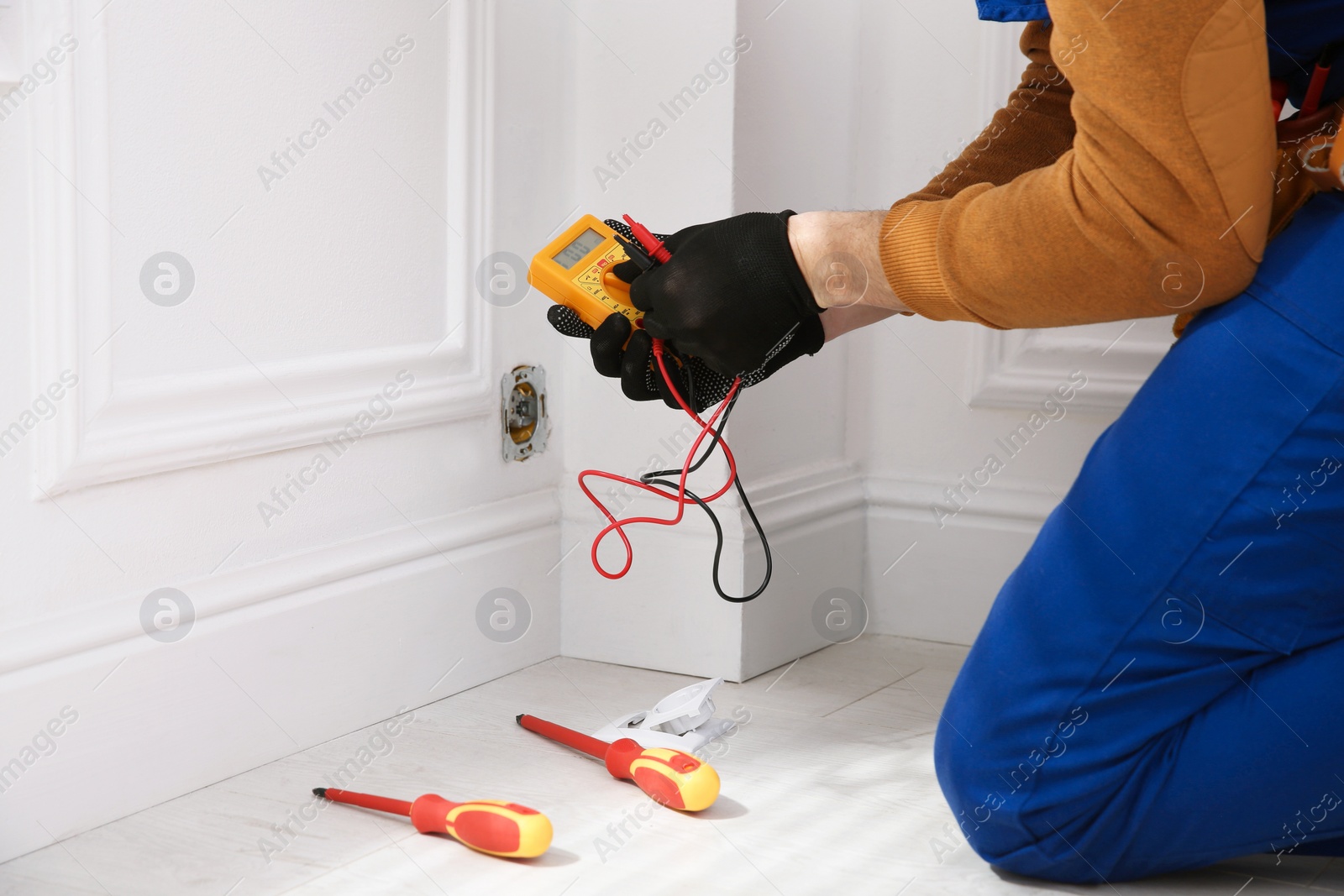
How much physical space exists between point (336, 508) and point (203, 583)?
172 mm

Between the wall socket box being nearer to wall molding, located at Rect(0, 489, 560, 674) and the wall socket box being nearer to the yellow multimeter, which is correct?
wall molding, located at Rect(0, 489, 560, 674)

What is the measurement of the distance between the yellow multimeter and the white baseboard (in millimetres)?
393

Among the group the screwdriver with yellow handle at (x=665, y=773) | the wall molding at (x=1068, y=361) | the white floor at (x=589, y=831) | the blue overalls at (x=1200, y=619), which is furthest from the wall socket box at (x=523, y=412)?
the blue overalls at (x=1200, y=619)

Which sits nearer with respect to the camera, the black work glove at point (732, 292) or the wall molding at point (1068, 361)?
the black work glove at point (732, 292)

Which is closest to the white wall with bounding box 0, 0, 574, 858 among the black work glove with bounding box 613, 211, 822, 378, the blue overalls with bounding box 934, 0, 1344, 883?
the black work glove with bounding box 613, 211, 822, 378

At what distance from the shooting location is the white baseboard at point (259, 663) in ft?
3.22

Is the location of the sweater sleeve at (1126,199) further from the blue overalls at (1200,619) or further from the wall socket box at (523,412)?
the wall socket box at (523,412)

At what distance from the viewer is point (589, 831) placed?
3.37 ft

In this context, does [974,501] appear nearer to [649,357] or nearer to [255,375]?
[649,357]

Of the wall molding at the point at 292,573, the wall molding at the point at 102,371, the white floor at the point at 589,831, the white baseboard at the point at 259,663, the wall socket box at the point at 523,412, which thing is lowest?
the white floor at the point at 589,831

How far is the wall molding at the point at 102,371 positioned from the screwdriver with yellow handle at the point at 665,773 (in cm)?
43

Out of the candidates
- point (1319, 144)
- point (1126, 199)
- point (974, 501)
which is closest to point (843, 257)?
point (1126, 199)

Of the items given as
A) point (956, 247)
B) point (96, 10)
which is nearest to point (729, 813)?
point (956, 247)

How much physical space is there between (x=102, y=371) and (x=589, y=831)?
56 centimetres
